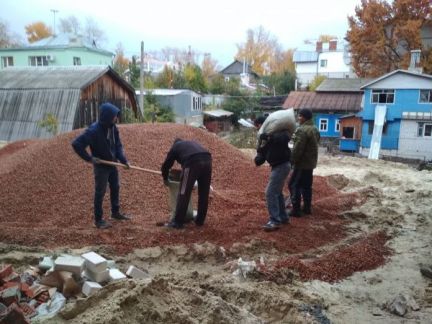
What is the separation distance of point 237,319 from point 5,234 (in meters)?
2.93

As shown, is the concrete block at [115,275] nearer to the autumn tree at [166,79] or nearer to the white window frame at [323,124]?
the white window frame at [323,124]

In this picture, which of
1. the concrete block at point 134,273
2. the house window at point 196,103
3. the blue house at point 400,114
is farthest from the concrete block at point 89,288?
the house window at point 196,103

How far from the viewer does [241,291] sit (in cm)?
308

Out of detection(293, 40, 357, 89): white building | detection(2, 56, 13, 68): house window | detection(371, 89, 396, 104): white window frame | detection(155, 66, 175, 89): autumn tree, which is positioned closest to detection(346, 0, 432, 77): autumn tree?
detection(371, 89, 396, 104): white window frame

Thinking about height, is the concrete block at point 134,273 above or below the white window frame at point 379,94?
below

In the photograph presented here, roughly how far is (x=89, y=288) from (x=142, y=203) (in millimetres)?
2747

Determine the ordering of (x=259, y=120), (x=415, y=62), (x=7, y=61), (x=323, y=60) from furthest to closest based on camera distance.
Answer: (x=323, y=60) < (x=7, y=61) < (x=415, y=62) < (x=259, y=120)

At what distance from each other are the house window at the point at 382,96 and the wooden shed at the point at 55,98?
484 inches

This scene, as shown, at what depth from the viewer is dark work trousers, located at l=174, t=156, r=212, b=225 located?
4.29m

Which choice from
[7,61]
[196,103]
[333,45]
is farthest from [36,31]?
[333,45]

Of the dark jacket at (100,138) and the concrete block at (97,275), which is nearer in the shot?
the concrete block at (97,275)

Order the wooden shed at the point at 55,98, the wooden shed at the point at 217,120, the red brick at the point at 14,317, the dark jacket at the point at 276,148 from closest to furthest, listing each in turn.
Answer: the red brick at the point at 14,317 < the dark jacket at the point at 276,148 < the wooden shed at the point at 55,98 < the wooden shed at the point at 217,120

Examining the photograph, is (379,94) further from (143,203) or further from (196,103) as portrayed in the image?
(143,203)

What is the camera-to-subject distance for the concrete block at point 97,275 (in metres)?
3.02
